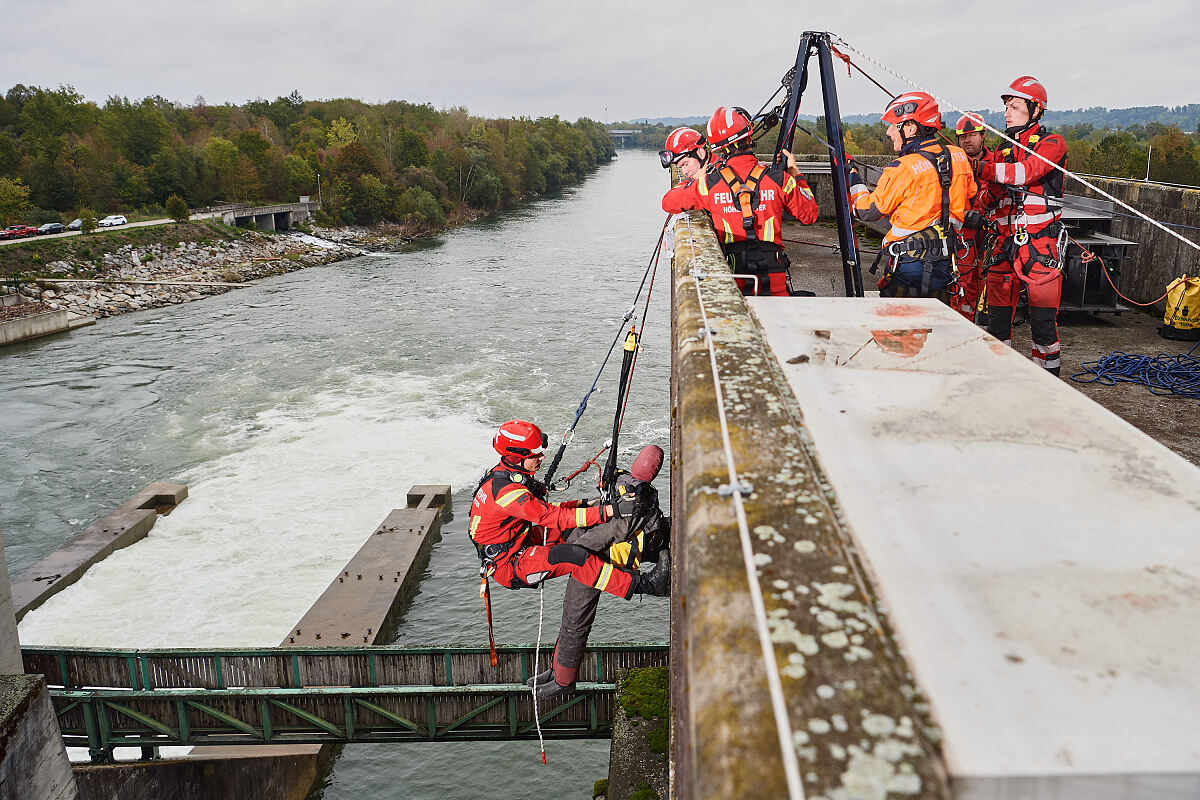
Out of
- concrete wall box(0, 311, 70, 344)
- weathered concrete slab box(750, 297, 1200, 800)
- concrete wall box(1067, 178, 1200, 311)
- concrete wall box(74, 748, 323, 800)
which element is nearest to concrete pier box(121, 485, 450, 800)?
concrete wall box(74, 748, 323, 800)

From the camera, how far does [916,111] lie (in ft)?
21.0

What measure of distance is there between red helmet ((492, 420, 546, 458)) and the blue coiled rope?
4.57m

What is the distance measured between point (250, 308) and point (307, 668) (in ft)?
124

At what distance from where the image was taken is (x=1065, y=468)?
2.92 m

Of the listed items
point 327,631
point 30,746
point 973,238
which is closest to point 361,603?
point 327,631

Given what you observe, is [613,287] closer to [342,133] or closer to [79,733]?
[79,733]

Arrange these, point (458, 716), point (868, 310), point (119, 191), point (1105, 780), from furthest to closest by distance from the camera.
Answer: point (119, 191)
point (458, 716)
point (868, 310)
point (1105, 780)

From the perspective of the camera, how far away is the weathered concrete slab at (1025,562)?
1.73 m

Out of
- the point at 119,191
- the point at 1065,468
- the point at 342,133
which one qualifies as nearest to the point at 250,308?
the point at 119,191

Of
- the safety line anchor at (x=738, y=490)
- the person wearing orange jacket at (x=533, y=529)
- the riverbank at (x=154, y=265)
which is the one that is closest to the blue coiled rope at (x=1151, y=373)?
the person wearing orange jacket at (x=533, y=529)

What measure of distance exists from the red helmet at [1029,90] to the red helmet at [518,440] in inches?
182

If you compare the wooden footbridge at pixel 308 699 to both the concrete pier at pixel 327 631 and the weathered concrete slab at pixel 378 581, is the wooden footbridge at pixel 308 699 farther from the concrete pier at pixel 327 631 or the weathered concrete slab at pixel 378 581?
the weathered concrete slab at pixel 378 581

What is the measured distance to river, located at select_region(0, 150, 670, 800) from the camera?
17812 millimetres

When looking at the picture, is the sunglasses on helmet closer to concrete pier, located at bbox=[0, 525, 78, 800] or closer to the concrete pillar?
concrete pier, located at bbox=[0, 525, 78, 800]
